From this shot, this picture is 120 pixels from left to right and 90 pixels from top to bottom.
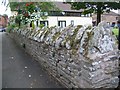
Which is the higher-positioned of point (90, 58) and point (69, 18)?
point (90, 58)

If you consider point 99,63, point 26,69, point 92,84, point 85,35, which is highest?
point 85,35

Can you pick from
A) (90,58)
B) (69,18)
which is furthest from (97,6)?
(69,18)

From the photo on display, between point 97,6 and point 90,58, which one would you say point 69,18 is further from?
point 90,58

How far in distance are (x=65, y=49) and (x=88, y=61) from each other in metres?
1.35

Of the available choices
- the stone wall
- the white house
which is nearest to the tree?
the stone wall

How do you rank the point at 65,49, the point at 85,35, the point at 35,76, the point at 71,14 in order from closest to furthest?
the point at 85,35 < the point at 65,49 < the point at 35,76 < the point at 71,14

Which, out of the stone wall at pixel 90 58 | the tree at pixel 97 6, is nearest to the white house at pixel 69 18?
the tree at pixel 97 6

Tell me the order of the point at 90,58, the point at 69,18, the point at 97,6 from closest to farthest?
1. the point at 90,58
2. the point at 97,6
3. the point at 69,18

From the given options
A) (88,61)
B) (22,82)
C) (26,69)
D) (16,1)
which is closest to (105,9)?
(16,1)

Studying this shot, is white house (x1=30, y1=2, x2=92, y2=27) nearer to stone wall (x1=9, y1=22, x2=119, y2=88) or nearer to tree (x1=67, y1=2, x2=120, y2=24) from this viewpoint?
tree (x1=67, y1=2, x2=120, y2=24)

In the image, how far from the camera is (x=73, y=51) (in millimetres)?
4566

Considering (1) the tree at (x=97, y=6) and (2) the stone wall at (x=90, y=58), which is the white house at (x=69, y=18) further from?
(2) the stone wall at (x=90, y=58)

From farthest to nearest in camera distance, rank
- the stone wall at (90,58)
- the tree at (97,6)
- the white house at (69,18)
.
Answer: the white house at (69,18) < the tree at (97,6) < the stone wall at (90,58)

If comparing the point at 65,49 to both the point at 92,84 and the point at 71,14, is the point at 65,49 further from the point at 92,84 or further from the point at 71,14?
the point at 71,14
